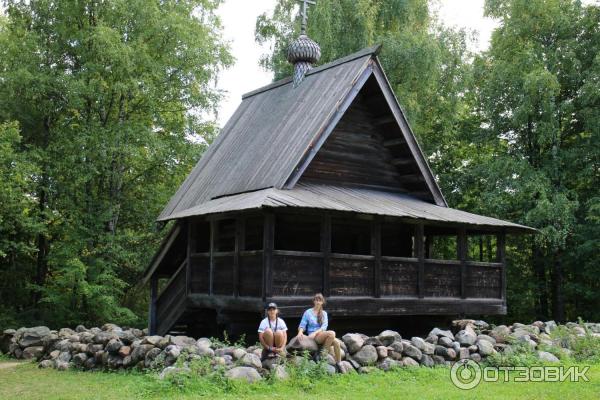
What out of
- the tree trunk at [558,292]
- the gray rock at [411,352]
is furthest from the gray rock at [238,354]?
the tree trunk at [558,292]

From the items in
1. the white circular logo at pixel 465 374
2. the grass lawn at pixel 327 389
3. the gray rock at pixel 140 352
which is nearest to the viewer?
the grass lawn at pixel 327 389

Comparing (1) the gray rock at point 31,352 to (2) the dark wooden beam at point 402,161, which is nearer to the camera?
(1) the gray rock at point 31,352

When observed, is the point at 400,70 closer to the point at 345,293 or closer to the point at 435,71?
the point at 435,71

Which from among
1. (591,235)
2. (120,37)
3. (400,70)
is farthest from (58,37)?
(591,235)

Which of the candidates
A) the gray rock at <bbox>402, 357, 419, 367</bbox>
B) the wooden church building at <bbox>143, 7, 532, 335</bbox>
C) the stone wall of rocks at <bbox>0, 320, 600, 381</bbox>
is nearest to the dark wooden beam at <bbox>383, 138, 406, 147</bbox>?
the wooden church building at <bbox>143, 7, 532, 335</bbox>

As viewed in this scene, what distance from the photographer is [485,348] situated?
38.5ft

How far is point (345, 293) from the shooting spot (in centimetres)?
1349

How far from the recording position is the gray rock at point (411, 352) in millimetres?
11258

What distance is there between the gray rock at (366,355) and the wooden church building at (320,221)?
214 cm

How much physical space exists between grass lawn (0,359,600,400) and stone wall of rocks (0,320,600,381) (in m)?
0.33

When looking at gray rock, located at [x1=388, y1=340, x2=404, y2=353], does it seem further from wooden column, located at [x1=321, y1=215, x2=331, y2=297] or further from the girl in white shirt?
Answer: wooden column, located at [x1=321, y1=215, x2=331, y2=297]

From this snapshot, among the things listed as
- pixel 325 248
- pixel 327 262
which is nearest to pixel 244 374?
pixel 327 262

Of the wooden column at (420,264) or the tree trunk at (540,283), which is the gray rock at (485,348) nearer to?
the wooden column at (420,264)

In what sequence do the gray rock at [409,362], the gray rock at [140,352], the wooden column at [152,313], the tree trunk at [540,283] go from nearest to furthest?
the gray rock at [409,362], the gray rock at [140,352], the wooden column at [152,313], the tree trunk at [540,283]
